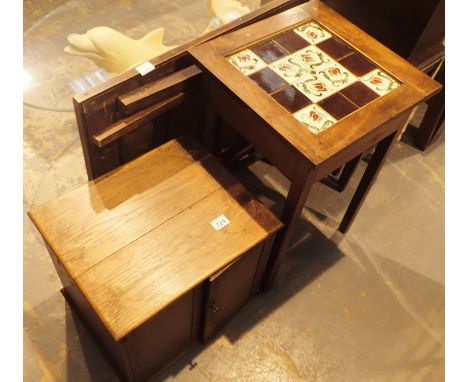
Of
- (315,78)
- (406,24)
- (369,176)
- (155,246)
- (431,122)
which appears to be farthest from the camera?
(431,122)

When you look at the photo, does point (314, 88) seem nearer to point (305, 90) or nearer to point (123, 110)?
point (305, 90)

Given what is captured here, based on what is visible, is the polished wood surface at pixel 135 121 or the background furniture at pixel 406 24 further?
the background furniture at pixel 406 24

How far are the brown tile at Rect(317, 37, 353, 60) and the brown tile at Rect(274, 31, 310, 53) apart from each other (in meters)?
0.06

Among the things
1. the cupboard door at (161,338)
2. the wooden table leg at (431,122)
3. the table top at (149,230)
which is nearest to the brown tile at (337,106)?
the table top at (149,230)

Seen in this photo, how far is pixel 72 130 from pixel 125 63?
449 millimetres

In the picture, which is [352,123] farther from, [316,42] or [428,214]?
[428,214]

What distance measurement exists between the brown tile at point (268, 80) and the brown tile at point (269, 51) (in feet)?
0.18

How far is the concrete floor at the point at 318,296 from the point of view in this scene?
5.78 ft

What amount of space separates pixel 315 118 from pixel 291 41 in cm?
37

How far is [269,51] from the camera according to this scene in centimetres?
155

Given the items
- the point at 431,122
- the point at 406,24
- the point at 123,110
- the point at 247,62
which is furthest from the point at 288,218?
the point at 431,122

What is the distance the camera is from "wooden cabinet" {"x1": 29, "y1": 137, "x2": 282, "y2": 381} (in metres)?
1.30

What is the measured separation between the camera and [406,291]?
2043 millimetres

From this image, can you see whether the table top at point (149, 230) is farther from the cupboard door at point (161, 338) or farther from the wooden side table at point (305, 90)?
the wooden side table at point (305, 90)
